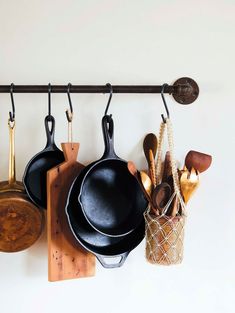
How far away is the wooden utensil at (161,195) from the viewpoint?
85 cm

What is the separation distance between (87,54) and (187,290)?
622mm

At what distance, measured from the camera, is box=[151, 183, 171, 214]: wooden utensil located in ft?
2.78

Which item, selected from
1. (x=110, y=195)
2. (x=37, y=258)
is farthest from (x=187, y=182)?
(x=37, y=258)

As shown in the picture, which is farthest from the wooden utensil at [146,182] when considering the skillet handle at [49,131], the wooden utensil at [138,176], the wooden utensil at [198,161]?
the skillet handle at [49,131]

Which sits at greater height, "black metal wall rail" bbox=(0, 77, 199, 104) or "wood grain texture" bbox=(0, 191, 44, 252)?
"black metal wall rail" bbox=(0, 77, 199, 104)

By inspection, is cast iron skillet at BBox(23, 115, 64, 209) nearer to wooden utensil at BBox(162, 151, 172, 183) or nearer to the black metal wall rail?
the black metal wall rail

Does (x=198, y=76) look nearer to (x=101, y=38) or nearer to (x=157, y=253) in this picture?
(x=101, y=38)

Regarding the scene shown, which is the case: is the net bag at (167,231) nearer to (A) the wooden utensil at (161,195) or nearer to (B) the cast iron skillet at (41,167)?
(A) the wooden utensil at (161,195)

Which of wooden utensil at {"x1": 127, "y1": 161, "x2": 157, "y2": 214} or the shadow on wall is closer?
wooden utensil at {"x1": 127, "y1": 161, "x2": 157, "y2": 214}

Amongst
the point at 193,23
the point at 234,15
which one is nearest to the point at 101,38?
the point at 193,23

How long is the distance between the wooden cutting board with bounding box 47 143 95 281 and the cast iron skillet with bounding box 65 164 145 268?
16mm

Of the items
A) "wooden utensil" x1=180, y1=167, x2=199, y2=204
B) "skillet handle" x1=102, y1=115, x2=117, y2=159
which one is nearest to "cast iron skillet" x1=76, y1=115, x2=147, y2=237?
"skillet handle" x1=102, y1=115, x2=117, y2=159

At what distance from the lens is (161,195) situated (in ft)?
2.81

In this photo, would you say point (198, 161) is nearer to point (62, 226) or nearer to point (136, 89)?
point (136, 89)
